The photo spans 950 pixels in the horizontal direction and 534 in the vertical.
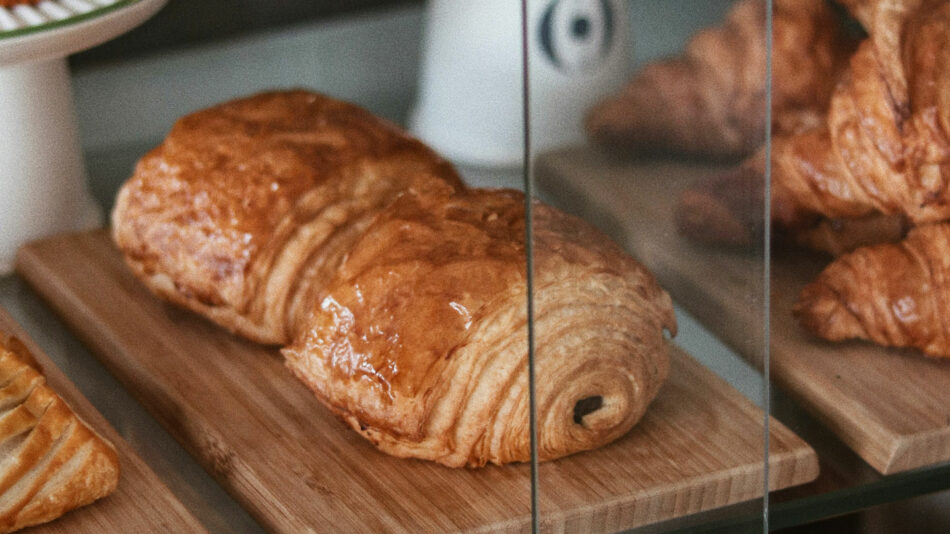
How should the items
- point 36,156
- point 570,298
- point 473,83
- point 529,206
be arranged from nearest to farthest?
1. point 529,206
2. point 570,298
3. point 36,156
4. point 473,83

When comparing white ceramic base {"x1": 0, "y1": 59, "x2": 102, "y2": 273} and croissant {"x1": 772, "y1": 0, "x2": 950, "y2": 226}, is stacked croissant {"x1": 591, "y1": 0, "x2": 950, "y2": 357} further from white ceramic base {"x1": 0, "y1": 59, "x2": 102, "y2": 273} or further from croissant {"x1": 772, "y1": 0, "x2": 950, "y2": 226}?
white ceramic base {"x1": 0, "y1": 59, "x2": 102, "y2": 273}

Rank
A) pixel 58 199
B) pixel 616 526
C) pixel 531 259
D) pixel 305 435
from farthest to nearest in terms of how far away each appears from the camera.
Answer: pixel 58 199, pixel 305 435, pixel 616 526, pixel 531 259

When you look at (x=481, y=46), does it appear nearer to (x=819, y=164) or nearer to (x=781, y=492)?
(x=819, y=164)

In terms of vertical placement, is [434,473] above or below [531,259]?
below

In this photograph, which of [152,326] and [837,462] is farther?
[152,326]

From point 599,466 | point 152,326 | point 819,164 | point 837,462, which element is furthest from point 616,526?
point 152,326

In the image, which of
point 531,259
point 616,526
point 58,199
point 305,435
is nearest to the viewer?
point 531,259

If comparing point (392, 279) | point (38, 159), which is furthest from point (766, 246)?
point (38, 159)

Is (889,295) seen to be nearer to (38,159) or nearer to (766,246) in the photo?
(766,246)
